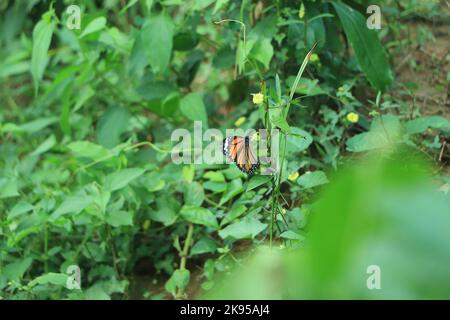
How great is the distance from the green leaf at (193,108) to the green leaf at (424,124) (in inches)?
29.2

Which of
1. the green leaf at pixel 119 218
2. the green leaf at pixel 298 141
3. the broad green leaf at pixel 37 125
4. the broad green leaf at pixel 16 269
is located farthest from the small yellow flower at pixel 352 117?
the broad green leaf at pixel 37 125

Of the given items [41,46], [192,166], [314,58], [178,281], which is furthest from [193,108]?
[178,281]

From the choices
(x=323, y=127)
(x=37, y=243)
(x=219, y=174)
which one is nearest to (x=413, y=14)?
(x=323, y=127)

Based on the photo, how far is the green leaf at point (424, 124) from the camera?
2.04 meters

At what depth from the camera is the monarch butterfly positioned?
6.19 ft

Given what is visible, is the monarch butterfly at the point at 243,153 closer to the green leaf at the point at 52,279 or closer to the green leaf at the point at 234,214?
the green leaf at the point at 234,214

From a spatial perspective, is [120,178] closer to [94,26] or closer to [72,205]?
[72,205]

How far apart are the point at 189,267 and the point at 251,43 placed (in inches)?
31.9

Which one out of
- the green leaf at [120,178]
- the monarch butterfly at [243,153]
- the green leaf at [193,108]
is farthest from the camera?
the green leaf at [193,108]

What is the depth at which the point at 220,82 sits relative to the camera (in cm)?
298

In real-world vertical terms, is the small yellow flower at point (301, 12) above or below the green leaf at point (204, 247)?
above

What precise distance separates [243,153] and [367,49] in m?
0.64

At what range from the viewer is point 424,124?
2066 millimetres

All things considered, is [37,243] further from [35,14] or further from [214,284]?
[35,14]
